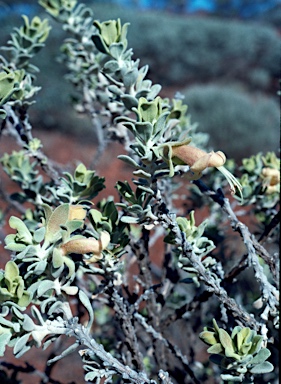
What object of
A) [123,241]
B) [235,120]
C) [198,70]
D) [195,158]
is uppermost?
[195,158]

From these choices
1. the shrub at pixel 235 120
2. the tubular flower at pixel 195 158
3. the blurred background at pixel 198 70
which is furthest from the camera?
the blurred background at pixel 198 70

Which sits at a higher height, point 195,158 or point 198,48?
point 195,158

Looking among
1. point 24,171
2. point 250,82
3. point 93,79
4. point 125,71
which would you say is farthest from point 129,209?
point 250,82

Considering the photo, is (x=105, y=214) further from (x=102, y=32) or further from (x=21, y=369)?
(x=21, y=369)

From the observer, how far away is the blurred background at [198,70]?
6.95 meters

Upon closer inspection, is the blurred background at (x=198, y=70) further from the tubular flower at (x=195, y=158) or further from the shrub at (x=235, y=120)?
the tubular flower at (x=195, y=158)

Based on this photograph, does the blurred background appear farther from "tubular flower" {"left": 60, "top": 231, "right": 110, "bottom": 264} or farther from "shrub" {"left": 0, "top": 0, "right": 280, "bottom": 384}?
"tubular flower" {"left": 60, "top": 231, "right": 110, "bottom": 264}

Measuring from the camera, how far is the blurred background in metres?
6.95

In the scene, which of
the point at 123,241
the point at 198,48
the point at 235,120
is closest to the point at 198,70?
the point at 198,48

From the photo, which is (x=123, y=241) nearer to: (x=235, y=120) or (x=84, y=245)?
(x=84, y=245)

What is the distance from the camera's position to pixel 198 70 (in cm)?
1061

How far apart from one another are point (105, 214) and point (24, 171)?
0.37 metres

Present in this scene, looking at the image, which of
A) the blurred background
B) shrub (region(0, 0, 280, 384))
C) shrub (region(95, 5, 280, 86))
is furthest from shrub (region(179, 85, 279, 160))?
shrub (region(0, 0, 280, 384))

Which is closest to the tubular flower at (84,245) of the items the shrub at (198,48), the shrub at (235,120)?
the shrub at (235,120)
